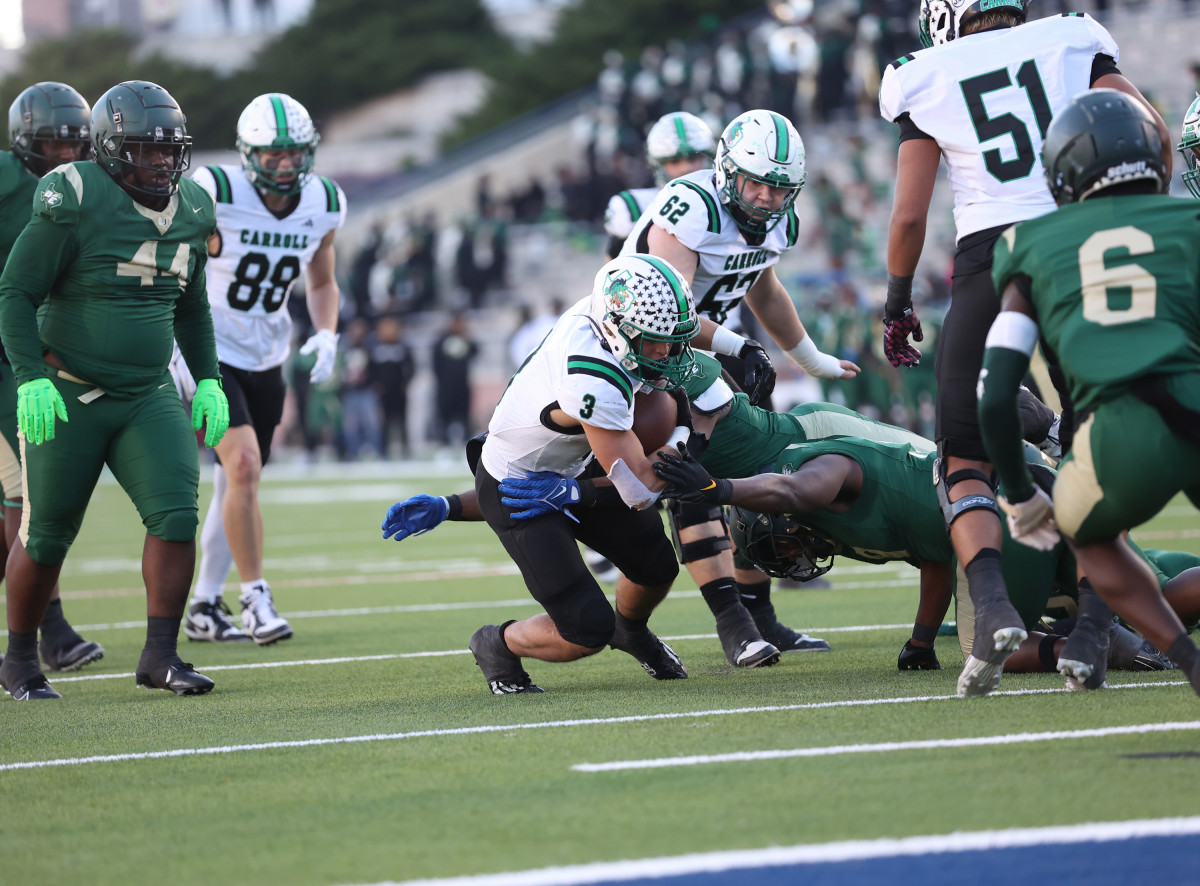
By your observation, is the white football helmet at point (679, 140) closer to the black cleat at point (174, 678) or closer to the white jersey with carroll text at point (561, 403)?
the white jersey with carroll text at point (561, 403)

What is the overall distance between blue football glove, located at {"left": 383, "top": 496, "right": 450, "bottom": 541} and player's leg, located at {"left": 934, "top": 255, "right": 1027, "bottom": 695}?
5.47 ft

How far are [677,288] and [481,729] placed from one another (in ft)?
4.59

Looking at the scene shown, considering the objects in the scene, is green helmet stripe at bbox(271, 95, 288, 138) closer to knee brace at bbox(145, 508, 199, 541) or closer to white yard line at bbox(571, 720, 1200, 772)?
knee brace at bbox(145, 508, 199, 541)

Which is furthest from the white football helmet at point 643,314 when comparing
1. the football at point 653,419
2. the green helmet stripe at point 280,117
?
the green helmet stripe at point 280,117

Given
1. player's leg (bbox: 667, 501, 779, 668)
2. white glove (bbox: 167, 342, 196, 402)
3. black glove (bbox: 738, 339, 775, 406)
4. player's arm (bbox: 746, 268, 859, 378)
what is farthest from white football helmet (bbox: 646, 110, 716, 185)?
player's leg (bbox: 667, 501, 779, 668)

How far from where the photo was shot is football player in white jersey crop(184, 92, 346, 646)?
6.86 meters

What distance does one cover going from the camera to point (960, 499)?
4.46m

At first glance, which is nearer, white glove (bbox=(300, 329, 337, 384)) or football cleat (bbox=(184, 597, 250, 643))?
football cleat (bbox=(184, 597, 250, 643))

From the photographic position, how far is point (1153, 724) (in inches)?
145

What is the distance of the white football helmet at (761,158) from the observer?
17.8 ft

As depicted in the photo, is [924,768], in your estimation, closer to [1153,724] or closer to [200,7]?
[1153,724]

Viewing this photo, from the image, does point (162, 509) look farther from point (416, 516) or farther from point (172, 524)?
point (416, 516)

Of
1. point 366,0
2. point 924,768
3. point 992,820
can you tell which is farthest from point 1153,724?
point 366,0

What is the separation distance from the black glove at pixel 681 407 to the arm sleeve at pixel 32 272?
1975mm
